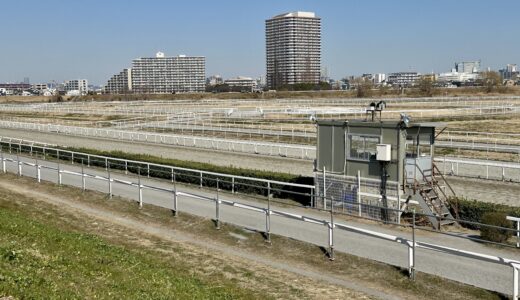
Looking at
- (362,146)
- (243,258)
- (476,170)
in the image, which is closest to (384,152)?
(362,146)

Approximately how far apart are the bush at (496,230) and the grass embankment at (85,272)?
666 centimetres

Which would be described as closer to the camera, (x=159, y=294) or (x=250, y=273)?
(x=159, y=294)

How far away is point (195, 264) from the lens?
1276 centimetres

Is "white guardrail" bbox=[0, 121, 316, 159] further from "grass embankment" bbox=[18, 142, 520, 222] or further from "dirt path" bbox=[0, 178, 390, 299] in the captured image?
"dirt path" bbox=[0, 178, 390, 299]

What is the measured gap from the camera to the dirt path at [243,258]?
1084cm

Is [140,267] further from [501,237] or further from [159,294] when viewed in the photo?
[501,237]

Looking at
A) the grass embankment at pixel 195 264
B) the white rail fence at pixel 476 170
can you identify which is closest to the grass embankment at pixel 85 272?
the grass embankment at pixel 195 264

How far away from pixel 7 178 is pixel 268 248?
Result: 16.3 metres

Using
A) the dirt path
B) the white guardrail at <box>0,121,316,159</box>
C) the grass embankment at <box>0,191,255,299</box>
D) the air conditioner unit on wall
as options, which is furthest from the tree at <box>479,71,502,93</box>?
the grass embankment at <box>0,191,255,299</box>

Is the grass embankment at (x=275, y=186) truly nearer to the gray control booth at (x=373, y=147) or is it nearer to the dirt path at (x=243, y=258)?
the gray control booth at (x=373, y=147)

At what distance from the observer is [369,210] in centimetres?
1764

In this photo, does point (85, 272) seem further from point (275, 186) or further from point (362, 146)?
point (275, 186)

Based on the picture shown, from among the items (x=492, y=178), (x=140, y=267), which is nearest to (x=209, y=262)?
(x=140, y=267)

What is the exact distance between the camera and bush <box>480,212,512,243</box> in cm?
1436
